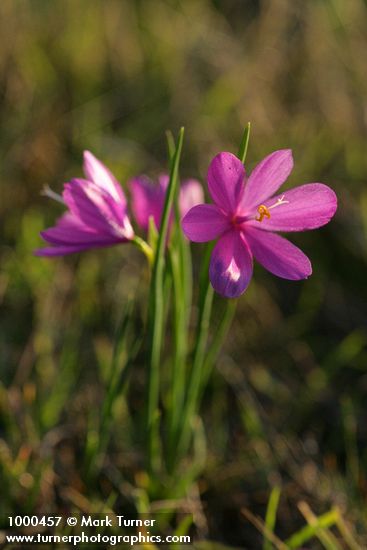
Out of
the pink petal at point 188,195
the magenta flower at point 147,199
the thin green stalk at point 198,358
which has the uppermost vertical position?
the magenta flower at point 147,199

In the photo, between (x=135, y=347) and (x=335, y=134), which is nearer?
(x=135, y=347)

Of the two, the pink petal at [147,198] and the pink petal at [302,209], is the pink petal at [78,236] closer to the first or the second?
the pink petal at [147,198]

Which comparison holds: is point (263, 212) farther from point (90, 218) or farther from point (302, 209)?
point (90, 218)

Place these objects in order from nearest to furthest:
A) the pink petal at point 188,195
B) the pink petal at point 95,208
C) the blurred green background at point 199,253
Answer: the pink petal at point 95,208
the pink petal at point 188,195
the blurred green background at point 199,253

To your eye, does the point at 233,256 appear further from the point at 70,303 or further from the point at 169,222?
the point at 70,303

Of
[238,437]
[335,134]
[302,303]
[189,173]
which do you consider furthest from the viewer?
[335,134]

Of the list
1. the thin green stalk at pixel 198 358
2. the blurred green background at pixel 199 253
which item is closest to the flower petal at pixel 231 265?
the thin green stalk at pixel 198 358

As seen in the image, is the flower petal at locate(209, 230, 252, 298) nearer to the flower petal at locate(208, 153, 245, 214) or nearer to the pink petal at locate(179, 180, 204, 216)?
the flower petal at locate(208, 153, 245, 214)

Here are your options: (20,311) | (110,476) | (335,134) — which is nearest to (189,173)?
(335,134)
